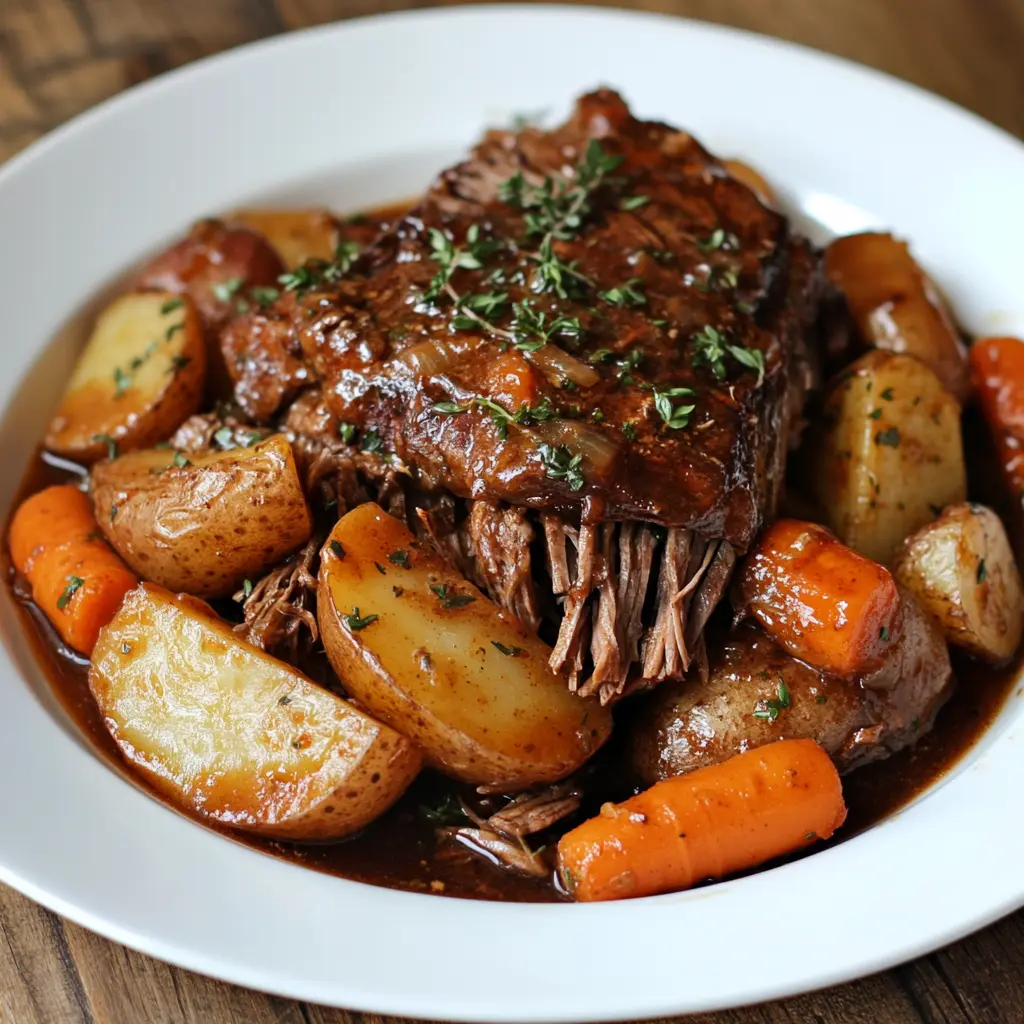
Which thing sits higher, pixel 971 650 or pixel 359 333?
pixel 359 333

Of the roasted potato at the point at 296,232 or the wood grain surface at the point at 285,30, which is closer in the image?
the roasted potato at the point at 296,232

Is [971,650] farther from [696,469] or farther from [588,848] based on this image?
[588,848]

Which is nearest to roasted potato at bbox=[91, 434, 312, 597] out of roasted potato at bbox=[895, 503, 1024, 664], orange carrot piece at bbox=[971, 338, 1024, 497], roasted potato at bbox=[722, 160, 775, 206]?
roasted potato at bbox=[895, 503, 1024, 664]

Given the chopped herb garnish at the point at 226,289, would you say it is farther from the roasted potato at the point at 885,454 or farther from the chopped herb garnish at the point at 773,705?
the chopped herb garnish at the point at 773,705

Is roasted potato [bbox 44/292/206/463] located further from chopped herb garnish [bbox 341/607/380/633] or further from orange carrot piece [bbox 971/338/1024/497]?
orange carrot piece [bbox 971/338/1024/497]

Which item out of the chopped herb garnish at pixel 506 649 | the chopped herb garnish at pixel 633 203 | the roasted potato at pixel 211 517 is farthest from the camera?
the chopped herb garnish at pixel 633 203

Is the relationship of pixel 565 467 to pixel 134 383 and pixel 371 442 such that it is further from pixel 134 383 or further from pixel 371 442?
pixel 134 383

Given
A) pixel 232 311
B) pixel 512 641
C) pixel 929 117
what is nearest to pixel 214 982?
pixel 512 641

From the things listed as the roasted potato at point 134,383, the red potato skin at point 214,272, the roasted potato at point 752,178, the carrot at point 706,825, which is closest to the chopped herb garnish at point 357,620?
the carrot at point 706,825
